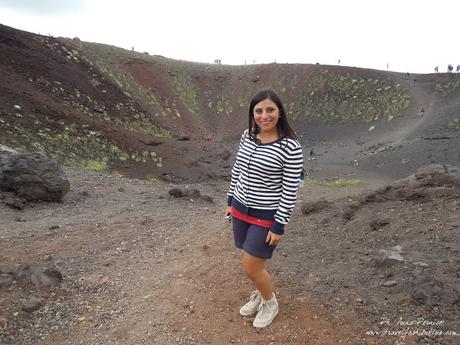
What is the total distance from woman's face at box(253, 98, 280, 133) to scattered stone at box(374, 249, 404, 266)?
2.12m

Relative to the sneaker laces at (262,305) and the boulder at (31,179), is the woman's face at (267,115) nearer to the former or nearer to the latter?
the sneaker laces at (262,305)

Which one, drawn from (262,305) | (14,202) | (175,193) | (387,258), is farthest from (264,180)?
(175,193)

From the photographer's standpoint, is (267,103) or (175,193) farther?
(175,193)

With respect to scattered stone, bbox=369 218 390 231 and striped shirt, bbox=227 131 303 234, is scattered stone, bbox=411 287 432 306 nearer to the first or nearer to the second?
striped shirt, bbox=227 131 303 234

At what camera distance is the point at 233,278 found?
4.52 m

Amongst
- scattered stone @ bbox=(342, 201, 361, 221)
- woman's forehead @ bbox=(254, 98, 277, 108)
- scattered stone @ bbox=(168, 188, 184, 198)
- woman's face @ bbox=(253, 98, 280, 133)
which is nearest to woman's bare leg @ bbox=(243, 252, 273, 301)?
woman's face @ bbox=(253, 98, 280, 133)

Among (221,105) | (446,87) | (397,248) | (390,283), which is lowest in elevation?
(390,283)

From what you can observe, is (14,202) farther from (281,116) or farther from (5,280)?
(281,116)

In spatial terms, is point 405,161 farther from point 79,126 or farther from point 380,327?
point 380,327

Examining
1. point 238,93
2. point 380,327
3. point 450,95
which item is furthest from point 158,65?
point 380,327

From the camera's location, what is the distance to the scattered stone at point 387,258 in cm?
421

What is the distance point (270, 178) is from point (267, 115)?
48cm

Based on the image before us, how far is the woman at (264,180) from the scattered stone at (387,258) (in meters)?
1.56

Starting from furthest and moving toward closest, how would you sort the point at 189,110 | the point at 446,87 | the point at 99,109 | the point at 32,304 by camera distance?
the point at 189,110 < the point at 446,87 < the point at 99,109 < the point at 32,304
